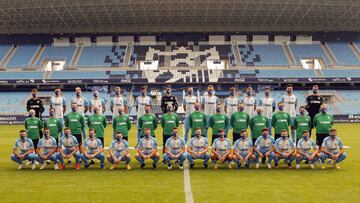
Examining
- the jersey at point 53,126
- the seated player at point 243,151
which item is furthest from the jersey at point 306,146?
the jersey at point 53,126

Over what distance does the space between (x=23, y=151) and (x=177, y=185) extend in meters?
4.92

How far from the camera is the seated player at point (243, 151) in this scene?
13117 mm

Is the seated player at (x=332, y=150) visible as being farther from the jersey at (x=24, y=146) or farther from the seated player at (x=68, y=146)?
the jersey at (x=24, y=146)

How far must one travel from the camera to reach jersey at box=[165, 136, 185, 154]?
13.1 meters

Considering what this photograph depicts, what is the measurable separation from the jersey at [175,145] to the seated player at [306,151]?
304cm

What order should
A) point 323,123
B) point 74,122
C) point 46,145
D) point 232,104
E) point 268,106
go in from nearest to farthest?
point 46,145 → point 323,123 → point 74,122 → point 268,106 → point 232,104

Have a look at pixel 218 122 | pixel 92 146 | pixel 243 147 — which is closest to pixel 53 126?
pixel 92 146

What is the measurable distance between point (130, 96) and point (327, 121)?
2995 centimetres

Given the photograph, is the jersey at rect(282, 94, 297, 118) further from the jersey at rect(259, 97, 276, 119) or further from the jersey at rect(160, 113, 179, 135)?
the jersey at rect(160, 113, 179, 135)

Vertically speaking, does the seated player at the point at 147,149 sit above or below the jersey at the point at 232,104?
below

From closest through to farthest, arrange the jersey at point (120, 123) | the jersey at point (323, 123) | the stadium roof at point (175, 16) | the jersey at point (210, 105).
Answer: the jersey at point (323, 123) < the jersey at point (120, 123) < the jersey at point (210, 105) < the stadium roof at point (175, 16)

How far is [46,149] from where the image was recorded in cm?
1341

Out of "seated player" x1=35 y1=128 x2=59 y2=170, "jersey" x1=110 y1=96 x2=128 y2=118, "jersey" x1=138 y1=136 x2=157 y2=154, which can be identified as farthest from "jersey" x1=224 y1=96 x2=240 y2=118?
"seated player" x1=35 y1=128 x2=59 y2=170

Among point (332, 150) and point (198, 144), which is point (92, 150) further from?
point (332, 150)
